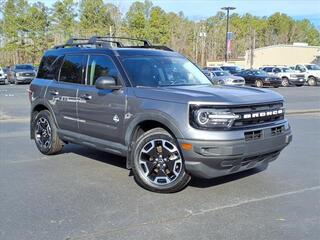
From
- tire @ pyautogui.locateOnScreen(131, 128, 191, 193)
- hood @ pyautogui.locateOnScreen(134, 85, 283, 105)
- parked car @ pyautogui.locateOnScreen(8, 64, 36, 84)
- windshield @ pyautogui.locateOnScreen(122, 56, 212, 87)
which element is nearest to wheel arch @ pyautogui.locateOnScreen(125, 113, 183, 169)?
tire @ pyautogui.locateOnScreen(131, 128, 191, 193)

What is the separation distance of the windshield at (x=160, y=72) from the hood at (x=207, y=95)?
287 mm

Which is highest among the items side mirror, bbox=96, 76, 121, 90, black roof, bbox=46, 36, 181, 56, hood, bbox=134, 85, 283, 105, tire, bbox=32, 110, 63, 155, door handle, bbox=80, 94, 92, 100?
black roof, bbox=46, 36, 181, 56

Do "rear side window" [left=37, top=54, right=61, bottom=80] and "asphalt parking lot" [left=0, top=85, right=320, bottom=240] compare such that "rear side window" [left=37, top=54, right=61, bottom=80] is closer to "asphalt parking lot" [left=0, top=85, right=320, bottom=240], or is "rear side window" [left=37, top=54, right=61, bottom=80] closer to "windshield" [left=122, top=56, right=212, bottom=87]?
"asphalt parking lot" [left=0, top=85, right=320, bottom=240]

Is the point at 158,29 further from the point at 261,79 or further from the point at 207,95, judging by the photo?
the point at 207,95

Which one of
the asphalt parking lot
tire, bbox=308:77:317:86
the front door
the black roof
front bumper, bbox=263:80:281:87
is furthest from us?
tire, bbox=308:77:317:86

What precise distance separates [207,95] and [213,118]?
0.34 metres

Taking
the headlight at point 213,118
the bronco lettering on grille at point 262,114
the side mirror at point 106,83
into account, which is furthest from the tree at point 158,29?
the headlight at point 213,118

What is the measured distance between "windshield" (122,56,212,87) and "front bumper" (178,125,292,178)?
1262 mm

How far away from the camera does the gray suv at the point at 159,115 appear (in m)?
5.06

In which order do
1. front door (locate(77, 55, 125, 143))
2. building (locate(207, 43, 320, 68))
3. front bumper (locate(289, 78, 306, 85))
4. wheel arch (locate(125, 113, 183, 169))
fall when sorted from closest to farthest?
1. wheel arch (locate(125, 113, 183, 169))
2. front door (locate(77, 55, 125, 143))
3. front bumper (locate(289, 78, 306, 85))
4. building (locate(207, 43, 320, 68))

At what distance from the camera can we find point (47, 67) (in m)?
7.77

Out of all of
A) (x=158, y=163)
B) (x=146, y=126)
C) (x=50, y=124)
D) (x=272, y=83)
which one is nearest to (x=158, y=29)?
(x=272, y=83)

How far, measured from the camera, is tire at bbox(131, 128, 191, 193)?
5371 millimetres

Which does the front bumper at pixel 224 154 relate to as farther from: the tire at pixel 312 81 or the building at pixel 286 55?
the building at pixel 286 55
